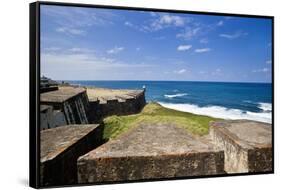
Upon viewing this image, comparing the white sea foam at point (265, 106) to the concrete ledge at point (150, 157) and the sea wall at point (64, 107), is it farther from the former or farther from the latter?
the sea wall at point (64, 107)

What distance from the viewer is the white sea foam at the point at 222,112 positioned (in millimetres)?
5762

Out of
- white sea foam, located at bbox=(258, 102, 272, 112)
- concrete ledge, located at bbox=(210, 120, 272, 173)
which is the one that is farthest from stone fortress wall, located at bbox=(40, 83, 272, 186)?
white sea foam, located at bbox=(258, 102, 272, 112)

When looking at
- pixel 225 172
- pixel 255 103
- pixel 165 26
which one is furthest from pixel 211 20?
pixel 225 172

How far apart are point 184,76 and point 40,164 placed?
1.75 m

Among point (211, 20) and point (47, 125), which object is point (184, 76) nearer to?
point (211, 20)

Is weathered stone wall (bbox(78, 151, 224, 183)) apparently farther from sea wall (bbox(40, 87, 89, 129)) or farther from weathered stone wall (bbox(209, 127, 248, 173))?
sea wall (bbox(40, 87, 89, 129))

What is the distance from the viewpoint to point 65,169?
5.11m

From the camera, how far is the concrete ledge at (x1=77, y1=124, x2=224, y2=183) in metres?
5.25

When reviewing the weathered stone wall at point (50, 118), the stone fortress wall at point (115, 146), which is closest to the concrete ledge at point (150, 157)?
the stone fortress wall at point (115, 146)

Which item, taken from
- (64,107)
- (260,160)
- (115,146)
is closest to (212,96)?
(260,160)

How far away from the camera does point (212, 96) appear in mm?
5855

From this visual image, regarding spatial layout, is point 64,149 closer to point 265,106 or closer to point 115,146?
point 115,146

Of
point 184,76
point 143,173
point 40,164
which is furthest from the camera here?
point 184,76

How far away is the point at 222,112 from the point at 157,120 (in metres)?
0.74
